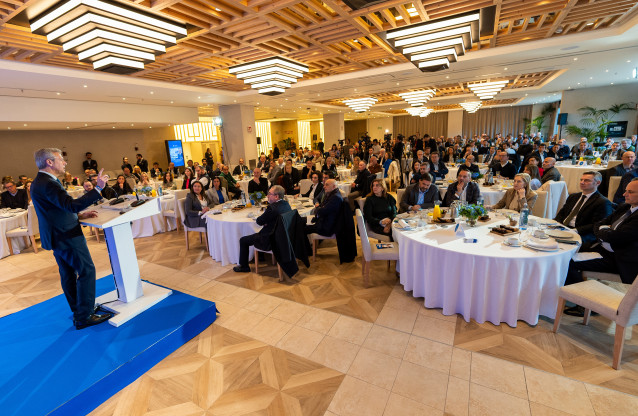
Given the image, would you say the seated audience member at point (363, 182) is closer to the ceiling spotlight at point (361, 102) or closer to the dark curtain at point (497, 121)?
the ceiling spotlight at point (361, 102)

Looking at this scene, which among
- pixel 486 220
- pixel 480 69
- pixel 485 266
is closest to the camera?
pixel 485 266

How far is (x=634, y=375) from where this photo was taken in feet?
8.26

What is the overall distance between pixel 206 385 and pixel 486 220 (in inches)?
145

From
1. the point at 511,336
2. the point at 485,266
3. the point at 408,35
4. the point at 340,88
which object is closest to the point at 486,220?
the point at 485,266

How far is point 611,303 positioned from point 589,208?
1627mm

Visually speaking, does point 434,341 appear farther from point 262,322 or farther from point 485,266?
point 262,322

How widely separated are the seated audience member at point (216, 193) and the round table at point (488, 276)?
159 inches

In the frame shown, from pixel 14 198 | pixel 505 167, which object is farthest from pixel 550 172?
pixel 14 198

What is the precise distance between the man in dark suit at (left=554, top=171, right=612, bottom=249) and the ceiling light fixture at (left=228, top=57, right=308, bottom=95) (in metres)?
Result: 4.82

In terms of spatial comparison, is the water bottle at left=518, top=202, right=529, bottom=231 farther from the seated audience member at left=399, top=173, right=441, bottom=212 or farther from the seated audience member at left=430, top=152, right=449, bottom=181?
the seated audience member at left=430, top=152, right=449, bottom=181

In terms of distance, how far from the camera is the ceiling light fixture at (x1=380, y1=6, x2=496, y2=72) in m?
3.87

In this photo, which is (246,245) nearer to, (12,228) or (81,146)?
(12,228)

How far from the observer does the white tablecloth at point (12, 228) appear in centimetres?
596

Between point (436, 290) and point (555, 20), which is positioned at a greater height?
point (555, 20)
